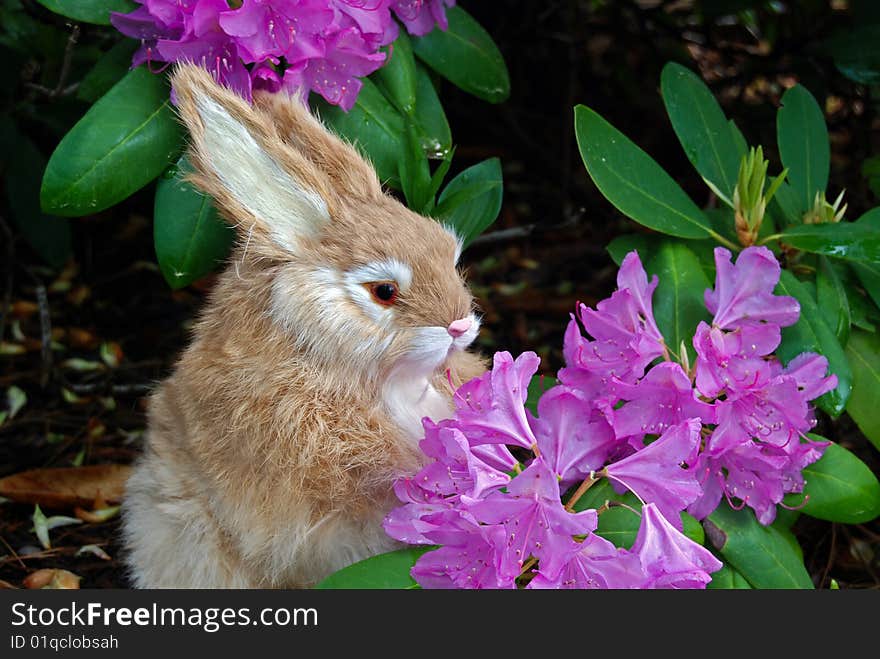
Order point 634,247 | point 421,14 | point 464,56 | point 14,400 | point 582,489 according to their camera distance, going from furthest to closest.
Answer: point 14,400, point 464,56, point 421,14, point 634,247, point 582,489

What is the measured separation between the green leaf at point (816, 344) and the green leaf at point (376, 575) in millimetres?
763

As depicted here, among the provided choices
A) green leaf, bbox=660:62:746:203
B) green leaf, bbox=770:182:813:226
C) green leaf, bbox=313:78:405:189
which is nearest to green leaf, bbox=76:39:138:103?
green leaf, bbox=313:78:405:189

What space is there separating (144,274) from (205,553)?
1728mm

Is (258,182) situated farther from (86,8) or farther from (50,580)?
(50,580)

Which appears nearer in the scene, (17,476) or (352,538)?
(352,538)

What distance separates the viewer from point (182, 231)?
1985 mm

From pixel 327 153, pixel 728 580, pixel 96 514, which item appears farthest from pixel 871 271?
pixel 96 514

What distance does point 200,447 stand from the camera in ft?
5.60

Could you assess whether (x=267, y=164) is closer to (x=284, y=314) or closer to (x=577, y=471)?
(x=284, y=314)

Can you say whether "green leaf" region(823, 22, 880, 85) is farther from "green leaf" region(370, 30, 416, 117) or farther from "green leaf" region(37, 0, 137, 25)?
"green leaf" region(37, 0, 137, 25)

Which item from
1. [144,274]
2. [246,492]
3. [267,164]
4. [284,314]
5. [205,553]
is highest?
[267,164]

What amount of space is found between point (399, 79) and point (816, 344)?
0.95m

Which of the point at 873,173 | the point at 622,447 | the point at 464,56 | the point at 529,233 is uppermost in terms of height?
the point at 464,56
